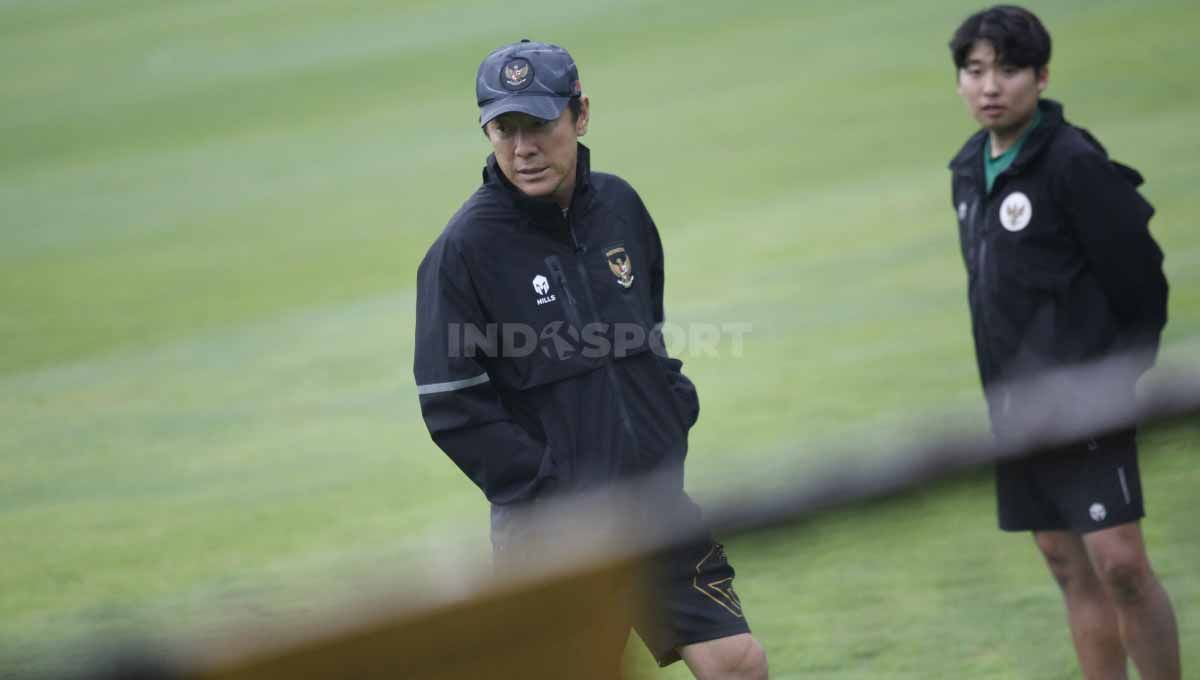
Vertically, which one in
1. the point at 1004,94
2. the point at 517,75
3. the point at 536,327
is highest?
the point at 517,75

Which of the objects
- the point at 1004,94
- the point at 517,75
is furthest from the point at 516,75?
the point at 1004,94

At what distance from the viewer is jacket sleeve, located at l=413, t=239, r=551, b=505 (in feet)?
11.1

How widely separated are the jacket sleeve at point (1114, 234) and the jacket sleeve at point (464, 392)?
136 centimetres

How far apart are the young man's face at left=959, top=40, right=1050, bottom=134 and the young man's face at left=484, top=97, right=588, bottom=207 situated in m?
1.04

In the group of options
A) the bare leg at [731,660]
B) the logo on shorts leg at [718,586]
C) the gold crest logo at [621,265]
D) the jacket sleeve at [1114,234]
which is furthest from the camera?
the jacket sleeve at [1114,234]

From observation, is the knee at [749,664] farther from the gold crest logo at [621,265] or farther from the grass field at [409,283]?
the gold crest logo at [621,265]

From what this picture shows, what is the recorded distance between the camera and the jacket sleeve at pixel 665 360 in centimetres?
369

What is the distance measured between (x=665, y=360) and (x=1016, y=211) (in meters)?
0.91

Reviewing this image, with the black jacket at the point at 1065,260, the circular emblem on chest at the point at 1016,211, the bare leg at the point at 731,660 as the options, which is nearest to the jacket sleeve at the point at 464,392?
the bare leg at the point at 731,660

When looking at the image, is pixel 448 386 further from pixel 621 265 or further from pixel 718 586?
pixel 718 586

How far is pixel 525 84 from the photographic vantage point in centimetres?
348

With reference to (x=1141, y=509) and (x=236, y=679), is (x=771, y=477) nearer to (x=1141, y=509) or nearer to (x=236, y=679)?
(x=236, y=679)

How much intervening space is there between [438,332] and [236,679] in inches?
71.0

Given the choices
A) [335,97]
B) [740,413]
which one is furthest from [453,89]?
[740,413]
